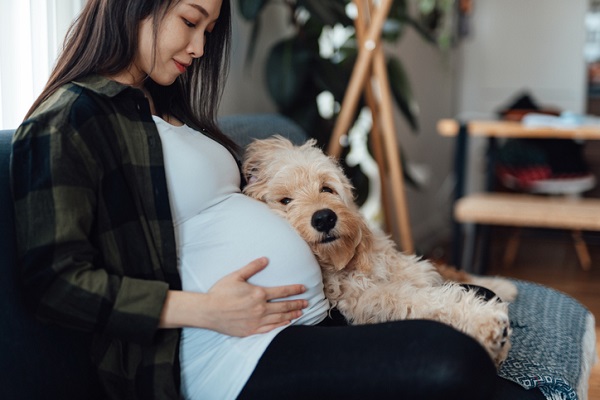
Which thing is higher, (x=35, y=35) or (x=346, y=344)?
(x=35, y=35)

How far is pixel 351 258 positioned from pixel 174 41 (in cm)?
53

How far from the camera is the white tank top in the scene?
46.8 inches

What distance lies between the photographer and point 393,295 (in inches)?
52.9

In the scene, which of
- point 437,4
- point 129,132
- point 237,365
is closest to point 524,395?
point 237,365

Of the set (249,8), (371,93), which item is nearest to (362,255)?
(249,8)

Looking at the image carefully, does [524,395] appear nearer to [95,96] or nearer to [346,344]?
[346,344]

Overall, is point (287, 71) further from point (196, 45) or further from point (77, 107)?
point (77, 107)

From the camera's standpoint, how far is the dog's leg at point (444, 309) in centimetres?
120

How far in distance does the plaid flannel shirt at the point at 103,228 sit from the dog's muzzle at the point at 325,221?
0.86ft

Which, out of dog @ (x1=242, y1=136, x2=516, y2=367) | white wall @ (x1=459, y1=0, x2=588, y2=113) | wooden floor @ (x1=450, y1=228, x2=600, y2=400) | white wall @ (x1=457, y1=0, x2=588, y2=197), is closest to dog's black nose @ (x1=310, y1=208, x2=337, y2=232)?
dog @ (x1=242, y1=136, x2=516, y2=367)

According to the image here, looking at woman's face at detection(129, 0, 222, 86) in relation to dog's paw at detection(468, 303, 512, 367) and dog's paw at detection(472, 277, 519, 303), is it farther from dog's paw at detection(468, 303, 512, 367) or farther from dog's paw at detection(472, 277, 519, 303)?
dog's paw at detection(472, 277, 519, 303)

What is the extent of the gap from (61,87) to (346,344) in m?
0.64

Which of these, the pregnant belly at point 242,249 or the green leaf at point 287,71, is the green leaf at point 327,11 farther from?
the pregnant belly at point 242,249

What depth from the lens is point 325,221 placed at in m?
1.30
